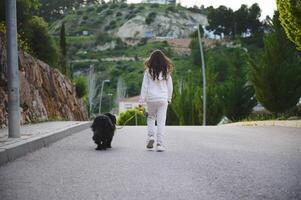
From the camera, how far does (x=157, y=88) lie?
1000cm

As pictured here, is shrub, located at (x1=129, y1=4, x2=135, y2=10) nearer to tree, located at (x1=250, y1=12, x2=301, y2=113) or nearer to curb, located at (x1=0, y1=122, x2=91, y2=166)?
tree, located at (x1=250, y1=12, x2=301, y2=113)

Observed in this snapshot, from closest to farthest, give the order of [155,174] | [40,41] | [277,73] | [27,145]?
[155,174]
[27,145]
[277,73]
[40,41]

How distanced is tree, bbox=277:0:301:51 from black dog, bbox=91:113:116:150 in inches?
325

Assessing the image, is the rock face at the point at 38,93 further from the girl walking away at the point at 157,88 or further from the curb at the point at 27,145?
the girl walking away at the point at 157,88

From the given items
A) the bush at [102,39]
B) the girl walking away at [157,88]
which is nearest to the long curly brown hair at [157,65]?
the girl walking away at [157,88]

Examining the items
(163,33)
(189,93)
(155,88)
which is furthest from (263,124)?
(163,33)

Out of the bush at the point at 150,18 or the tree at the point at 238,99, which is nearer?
the tree at the point at 238,99

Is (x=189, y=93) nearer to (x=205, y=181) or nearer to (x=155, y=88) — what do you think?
(x=155, y=88)

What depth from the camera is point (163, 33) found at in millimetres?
173000

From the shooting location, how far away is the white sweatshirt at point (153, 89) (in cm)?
992

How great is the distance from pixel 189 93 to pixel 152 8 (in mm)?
148686

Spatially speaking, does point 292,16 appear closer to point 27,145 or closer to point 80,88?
point 27,145

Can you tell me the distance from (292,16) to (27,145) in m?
9.92

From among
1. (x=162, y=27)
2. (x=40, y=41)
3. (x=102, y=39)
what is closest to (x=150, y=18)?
(x=162, y=27)
